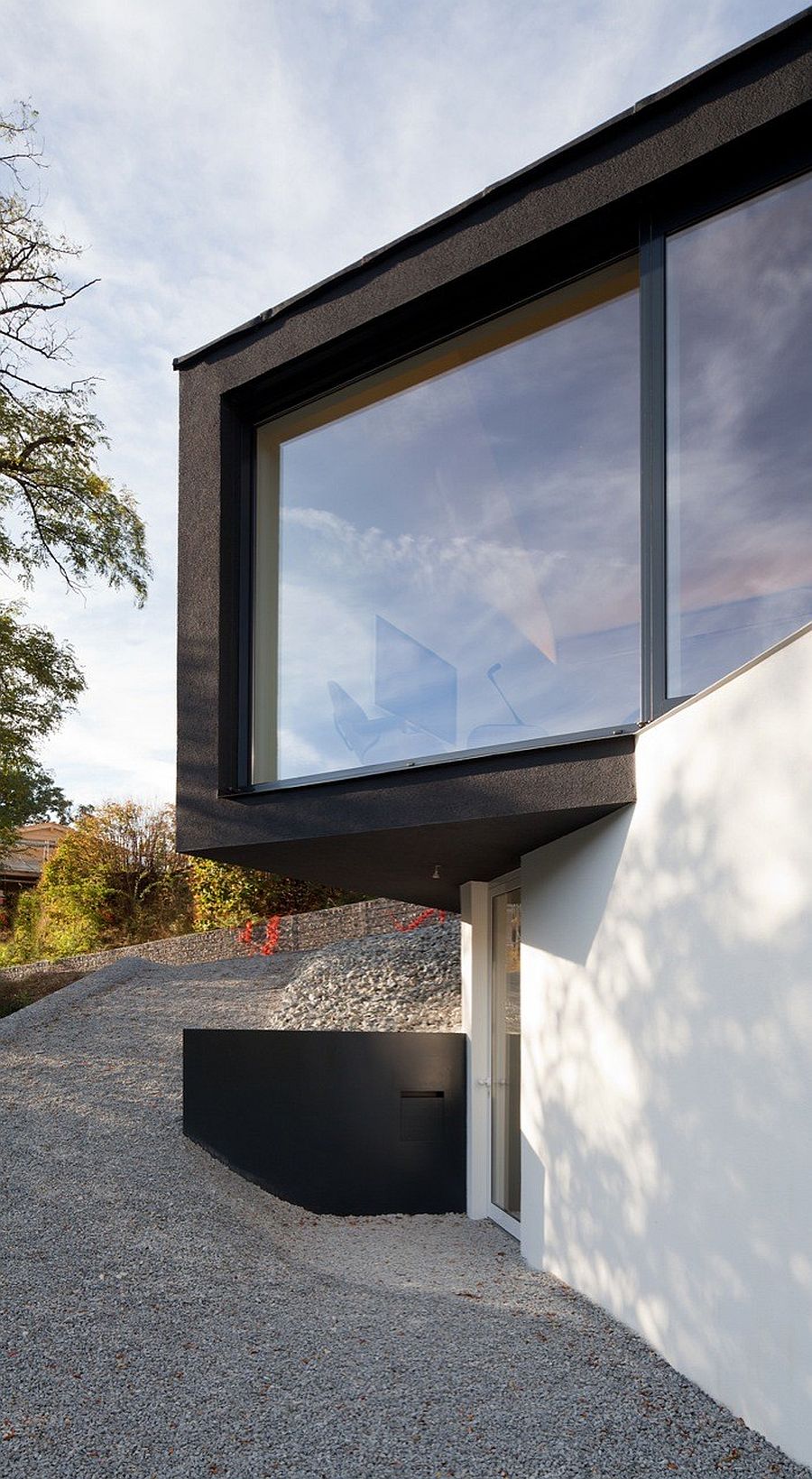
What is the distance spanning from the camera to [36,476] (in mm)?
12977


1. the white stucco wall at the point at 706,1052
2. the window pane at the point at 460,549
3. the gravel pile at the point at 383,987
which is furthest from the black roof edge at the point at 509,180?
the gravel pile at the point at 383,987

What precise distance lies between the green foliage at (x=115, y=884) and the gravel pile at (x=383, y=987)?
6395 millimetres

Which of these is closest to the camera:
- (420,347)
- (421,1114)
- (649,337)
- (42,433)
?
(649,337)

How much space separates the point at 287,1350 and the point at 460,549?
157 inches

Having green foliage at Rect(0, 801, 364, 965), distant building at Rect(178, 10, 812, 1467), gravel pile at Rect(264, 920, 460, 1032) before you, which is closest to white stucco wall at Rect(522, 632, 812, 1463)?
distant building at Rect(178, 10, 812, 1467)

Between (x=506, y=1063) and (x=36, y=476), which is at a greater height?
(x=36, y=476)

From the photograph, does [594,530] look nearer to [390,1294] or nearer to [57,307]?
[390,1294]

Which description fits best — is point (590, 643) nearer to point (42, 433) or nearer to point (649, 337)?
point (649, 337)

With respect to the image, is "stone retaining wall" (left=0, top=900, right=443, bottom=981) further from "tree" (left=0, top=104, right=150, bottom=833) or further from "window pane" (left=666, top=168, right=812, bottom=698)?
"window pane" (left=666, top=168, right=812, bottom=698)

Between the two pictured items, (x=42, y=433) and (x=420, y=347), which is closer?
(x=420, y=347)

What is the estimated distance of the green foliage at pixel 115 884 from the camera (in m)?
17.8

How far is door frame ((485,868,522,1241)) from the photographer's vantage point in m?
6.90

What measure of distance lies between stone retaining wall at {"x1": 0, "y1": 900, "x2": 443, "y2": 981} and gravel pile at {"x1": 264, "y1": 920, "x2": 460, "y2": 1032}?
2024 millimetres

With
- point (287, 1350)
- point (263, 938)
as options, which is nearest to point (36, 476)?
point (263, 938)
